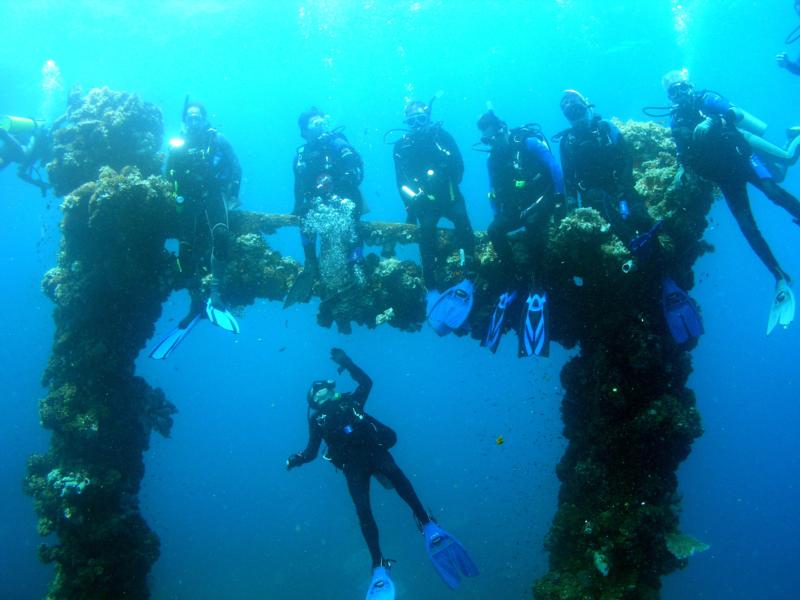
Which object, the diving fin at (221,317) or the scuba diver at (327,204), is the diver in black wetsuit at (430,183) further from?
the diving fin at (221,317)

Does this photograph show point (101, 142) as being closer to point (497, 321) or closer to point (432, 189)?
point (432, 189)

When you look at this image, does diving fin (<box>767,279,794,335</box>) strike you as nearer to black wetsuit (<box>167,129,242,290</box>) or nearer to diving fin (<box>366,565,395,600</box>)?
diving fin (<box>366,565,395,600</box>)

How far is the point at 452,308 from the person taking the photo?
316 inches

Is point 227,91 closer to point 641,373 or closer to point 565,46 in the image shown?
point 565,46

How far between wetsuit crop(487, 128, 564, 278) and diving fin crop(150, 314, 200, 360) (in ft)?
18.8

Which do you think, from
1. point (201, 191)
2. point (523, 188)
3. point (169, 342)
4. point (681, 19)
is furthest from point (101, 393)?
point (681, 19)

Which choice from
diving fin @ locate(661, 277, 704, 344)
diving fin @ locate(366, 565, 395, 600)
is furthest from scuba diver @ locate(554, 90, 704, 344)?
diving fin @ locate(366, 565, 395, 600)

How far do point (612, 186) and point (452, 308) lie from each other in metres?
3.20

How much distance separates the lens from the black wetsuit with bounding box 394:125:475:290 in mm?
8648

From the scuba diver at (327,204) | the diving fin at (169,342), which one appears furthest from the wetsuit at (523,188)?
the diving fin at (169,342)

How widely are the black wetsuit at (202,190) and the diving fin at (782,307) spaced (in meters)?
8.96

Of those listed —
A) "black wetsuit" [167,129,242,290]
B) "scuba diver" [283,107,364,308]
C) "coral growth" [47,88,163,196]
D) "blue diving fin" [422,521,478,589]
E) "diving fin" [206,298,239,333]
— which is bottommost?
"blue diving fin" [422,521,478,589]

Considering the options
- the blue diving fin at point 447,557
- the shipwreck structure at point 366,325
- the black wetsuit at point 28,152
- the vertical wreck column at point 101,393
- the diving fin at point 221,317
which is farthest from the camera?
the black wetsuit at point 28,152

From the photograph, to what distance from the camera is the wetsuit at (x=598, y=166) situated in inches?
297
